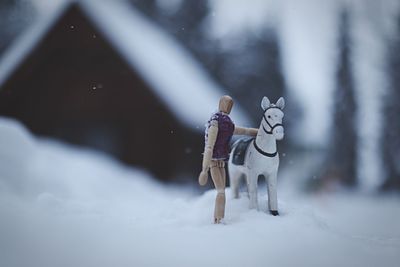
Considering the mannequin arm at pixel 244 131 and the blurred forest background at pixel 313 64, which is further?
the blurred forest background at pixel 313 64

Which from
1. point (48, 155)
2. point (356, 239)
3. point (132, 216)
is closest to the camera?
point (356, 239)

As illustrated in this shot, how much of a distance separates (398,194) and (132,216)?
1.11 m

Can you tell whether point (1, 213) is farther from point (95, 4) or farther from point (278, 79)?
point (278, 79)

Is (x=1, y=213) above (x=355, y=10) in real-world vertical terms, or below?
below

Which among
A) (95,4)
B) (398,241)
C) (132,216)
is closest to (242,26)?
(95,4)

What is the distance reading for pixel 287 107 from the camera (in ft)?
5.73

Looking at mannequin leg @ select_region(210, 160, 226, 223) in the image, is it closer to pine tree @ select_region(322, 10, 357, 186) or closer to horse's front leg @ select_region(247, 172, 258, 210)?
horse's front leg @ select_region(247, 172, 258, 210)

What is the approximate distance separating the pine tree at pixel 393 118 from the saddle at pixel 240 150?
0.72 meters

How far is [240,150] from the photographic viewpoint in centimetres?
143

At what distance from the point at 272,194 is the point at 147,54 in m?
0.81

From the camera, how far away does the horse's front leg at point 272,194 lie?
4.46ft

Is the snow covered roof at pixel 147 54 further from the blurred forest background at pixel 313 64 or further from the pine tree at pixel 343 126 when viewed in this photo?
the pine tree at pixel 343 126

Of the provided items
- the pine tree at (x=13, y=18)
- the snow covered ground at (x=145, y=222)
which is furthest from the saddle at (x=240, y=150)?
the pine tree at (x=13, y=18)

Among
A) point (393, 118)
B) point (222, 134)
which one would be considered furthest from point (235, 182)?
point (393, 118)
